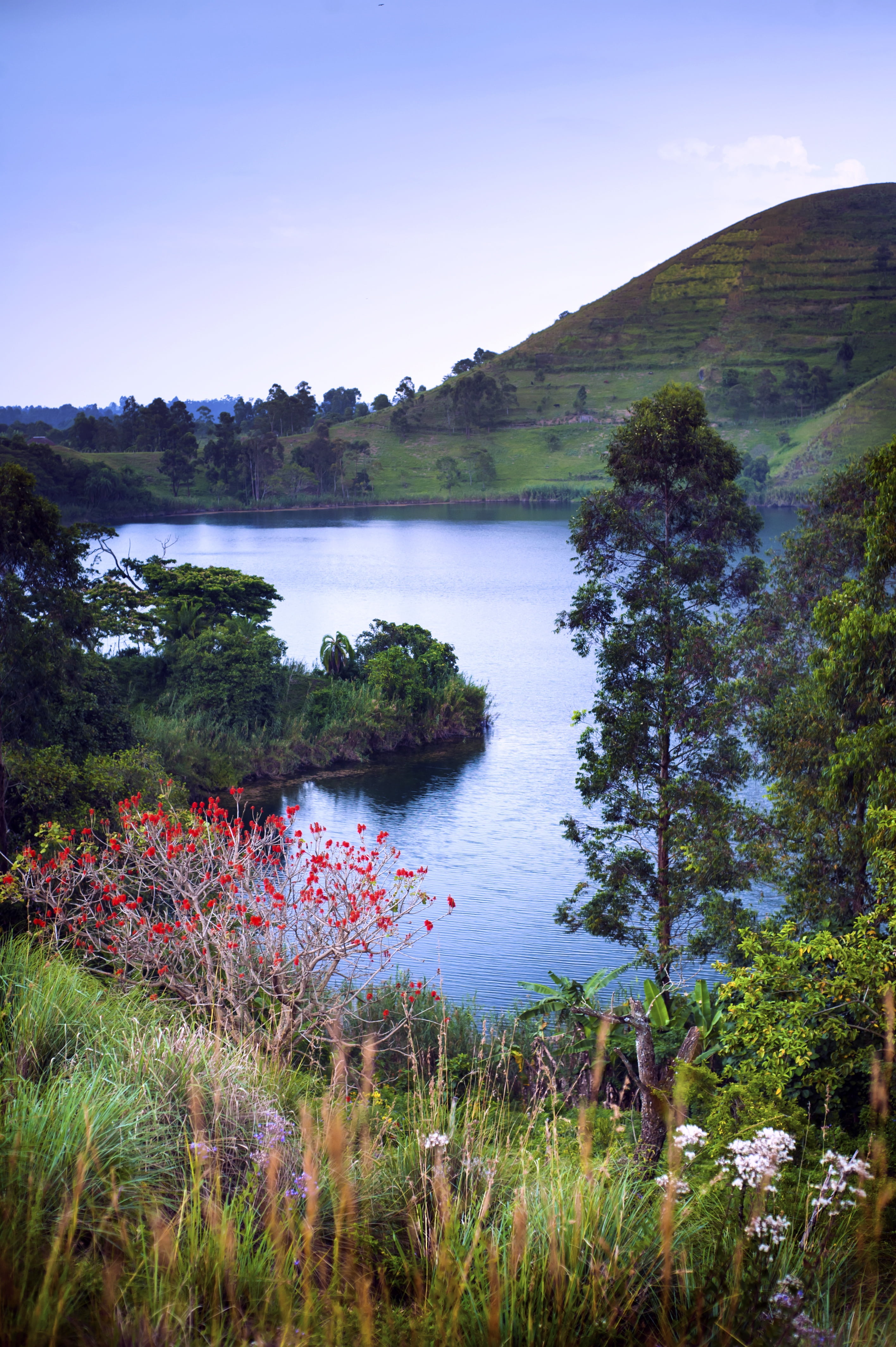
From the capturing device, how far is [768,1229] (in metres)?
2.67

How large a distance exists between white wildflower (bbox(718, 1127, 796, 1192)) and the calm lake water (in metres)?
3.14

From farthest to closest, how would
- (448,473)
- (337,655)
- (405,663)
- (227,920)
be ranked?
(448,473) → (337,655) → (405,663) → (227,920)

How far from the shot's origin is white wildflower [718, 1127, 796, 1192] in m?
2.67

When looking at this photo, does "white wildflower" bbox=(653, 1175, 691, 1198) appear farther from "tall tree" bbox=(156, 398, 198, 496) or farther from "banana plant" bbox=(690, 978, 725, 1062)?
"tall tree" bbox=(156, 398, 198, 496)

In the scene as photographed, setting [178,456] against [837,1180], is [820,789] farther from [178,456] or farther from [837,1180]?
[178,456]

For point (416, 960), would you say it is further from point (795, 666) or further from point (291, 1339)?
point (291, 1339)

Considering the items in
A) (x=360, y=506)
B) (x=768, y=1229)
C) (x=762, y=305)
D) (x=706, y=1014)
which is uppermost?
(x=762, y=305)

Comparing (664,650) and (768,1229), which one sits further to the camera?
(664,650)

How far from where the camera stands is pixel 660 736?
1145cm

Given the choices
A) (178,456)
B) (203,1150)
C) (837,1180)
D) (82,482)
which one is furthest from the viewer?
(178,456)

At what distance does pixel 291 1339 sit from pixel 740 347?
132600 millimetres

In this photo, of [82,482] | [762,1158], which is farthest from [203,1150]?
[82,482]

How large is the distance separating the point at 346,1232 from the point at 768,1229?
48.6 inches

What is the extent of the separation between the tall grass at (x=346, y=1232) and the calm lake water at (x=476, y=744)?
235 cm
